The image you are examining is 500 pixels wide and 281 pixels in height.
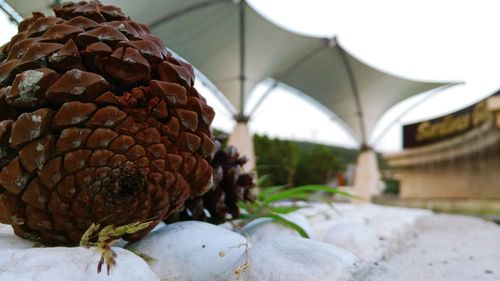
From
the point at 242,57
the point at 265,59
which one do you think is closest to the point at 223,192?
the point at 242,57

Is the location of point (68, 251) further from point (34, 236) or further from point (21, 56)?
point (21, 56)

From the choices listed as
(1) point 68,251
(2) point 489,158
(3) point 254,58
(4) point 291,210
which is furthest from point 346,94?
(1) point 68,251

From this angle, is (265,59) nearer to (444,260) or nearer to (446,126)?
(444,260)

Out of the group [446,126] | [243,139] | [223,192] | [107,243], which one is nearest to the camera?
[107,243]

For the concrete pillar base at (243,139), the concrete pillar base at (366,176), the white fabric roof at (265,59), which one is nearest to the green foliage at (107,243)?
the white fabric roof at (265,59)

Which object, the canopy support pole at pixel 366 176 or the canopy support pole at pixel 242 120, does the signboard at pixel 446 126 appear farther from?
the canopy support pole at pixel 242 120
